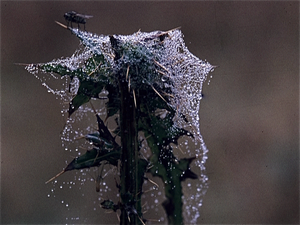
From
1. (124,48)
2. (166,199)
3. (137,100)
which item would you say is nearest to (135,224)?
(166,199)

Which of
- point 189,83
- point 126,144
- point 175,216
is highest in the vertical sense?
point 189,83

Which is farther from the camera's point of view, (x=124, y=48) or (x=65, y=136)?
(x=65, y=136)

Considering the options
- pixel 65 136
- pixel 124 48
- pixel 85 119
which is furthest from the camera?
pixel 85 119

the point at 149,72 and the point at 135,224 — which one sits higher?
the point at 149,72

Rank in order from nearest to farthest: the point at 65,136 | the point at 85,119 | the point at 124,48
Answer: the point at 124,48 → the point at 65,136 → the point at 85,119

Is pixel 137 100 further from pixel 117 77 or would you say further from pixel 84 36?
pixel 84 36

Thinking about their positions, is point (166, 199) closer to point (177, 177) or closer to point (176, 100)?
point (177, 177)

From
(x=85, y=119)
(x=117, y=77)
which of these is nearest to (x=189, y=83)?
(x=117, y=77)
